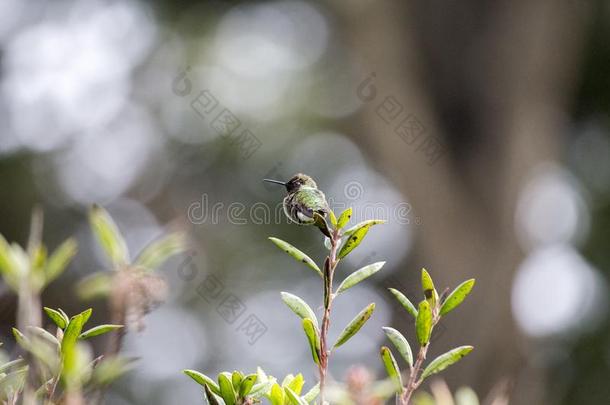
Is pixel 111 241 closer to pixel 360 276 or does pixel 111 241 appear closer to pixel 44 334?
pixel 44 334

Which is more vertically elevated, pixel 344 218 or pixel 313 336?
pixel 344 218

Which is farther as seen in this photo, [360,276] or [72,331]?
[360,276]

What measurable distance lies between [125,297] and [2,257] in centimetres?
16

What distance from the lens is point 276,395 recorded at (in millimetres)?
720

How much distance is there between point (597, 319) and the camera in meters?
8.46

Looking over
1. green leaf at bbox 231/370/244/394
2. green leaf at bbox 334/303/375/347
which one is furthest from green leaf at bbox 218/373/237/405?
green leaf at bbox 334/303/375/347

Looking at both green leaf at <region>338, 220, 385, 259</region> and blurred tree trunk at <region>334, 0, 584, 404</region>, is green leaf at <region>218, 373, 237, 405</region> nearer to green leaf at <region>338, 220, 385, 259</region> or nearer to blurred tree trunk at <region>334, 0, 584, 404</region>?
green leaf at <region>338, 220, 385, 259</region>

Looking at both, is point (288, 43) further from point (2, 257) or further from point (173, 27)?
point (2, 257)

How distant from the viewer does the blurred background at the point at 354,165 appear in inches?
236

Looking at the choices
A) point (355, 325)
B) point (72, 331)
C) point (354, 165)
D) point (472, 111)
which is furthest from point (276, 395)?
point (354, 165)

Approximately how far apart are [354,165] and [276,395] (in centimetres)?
936

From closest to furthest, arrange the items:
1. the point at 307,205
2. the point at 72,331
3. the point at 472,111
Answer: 1. the point at 72,331
2. the point at 307,205
3. the point at 472,111

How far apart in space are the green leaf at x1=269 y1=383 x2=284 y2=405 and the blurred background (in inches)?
85.5

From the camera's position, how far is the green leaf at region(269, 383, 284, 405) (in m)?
0.72
